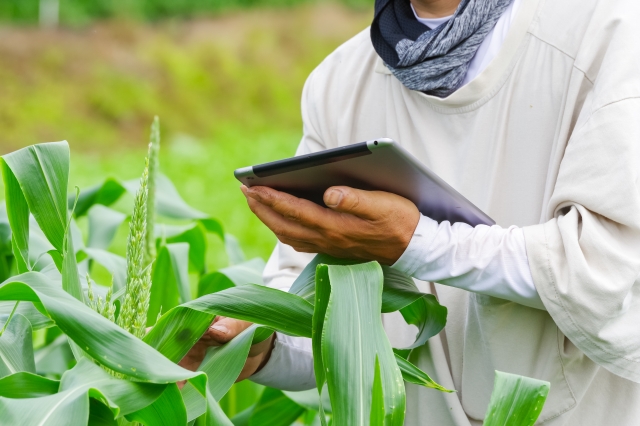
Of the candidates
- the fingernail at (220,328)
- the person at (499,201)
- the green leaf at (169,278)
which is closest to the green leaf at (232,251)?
the green leaf at (169,278)

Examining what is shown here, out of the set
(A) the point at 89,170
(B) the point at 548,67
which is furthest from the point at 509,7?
(A) the point at 89,170

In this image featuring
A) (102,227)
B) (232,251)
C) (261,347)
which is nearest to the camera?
(261,347)

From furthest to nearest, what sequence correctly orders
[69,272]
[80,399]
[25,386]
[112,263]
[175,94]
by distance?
[175,94], [112,263], [69,272], [25,386], [80,399]

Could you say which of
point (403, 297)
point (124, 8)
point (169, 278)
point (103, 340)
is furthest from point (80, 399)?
point (124, 8)

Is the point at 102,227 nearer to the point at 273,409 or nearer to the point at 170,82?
the point at 273,409

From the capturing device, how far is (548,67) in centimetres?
119

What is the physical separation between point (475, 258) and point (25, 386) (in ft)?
1.85

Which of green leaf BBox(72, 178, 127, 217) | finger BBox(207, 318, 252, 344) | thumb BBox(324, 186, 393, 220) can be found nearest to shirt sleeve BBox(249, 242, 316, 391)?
finger BBox(207, 318, 252, 344)

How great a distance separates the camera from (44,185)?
111cm

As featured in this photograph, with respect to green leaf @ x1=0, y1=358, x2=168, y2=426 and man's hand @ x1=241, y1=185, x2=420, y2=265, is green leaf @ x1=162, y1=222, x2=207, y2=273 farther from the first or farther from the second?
green leaf @ x1=0, y1=358, x2=168, y2=426

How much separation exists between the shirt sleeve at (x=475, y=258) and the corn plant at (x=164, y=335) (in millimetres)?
72

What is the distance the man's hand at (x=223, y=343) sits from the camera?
1202mm

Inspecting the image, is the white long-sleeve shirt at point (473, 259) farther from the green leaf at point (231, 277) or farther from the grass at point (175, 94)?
the grass at point (175, 94)

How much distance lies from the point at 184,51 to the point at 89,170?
220 centimetres
